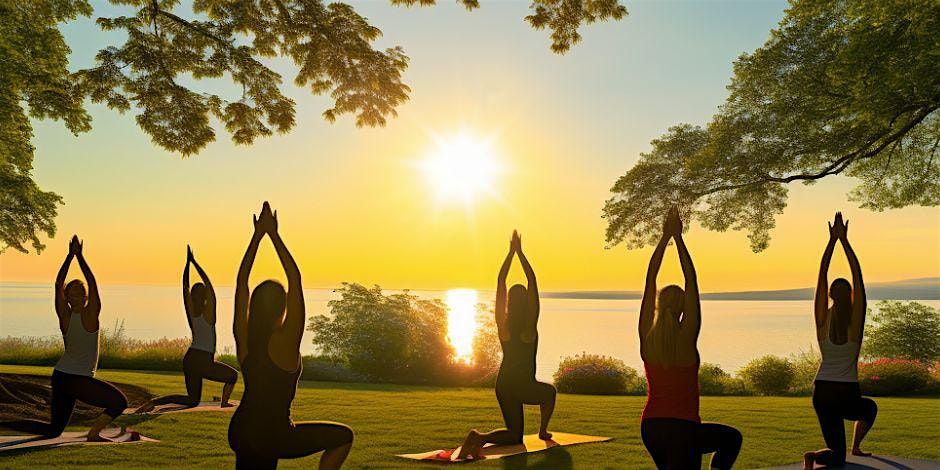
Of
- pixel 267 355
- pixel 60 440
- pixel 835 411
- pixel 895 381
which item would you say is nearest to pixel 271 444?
pixel 267 355

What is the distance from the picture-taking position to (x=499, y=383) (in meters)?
10.6

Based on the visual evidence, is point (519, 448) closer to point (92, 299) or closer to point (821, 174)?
point (92, 299)

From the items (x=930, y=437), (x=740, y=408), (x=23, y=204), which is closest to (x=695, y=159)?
(x=740, y=408)

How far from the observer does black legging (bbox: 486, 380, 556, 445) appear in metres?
10.5

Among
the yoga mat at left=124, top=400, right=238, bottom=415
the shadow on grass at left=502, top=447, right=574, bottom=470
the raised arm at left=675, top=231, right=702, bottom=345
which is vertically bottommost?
the shadow on grass at left=502, top=447, right=574, bottom=470

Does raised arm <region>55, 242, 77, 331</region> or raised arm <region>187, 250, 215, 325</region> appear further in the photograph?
raised arm <region>187, 250, 215, 325</region>

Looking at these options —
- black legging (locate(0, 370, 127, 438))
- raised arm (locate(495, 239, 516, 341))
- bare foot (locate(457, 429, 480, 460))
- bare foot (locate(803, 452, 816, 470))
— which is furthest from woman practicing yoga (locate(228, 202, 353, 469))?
bare foot (locate(803, 452, 816, 470))

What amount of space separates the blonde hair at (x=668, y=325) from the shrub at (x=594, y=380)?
52.3 ft

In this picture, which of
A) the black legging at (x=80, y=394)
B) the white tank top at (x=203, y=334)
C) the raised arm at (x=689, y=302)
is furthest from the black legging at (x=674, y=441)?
the white tank top at (x=203, y=334)

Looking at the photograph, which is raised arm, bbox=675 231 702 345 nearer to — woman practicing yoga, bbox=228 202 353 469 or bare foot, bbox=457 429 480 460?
woman practicing yoga, bbox=228 202 353 469

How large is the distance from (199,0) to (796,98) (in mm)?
14759

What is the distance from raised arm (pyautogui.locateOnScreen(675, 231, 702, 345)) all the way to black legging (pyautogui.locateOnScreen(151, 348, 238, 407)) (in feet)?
34.5

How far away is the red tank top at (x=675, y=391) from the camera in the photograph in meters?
6.27

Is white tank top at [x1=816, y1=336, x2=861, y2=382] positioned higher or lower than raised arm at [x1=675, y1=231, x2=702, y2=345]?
lower
